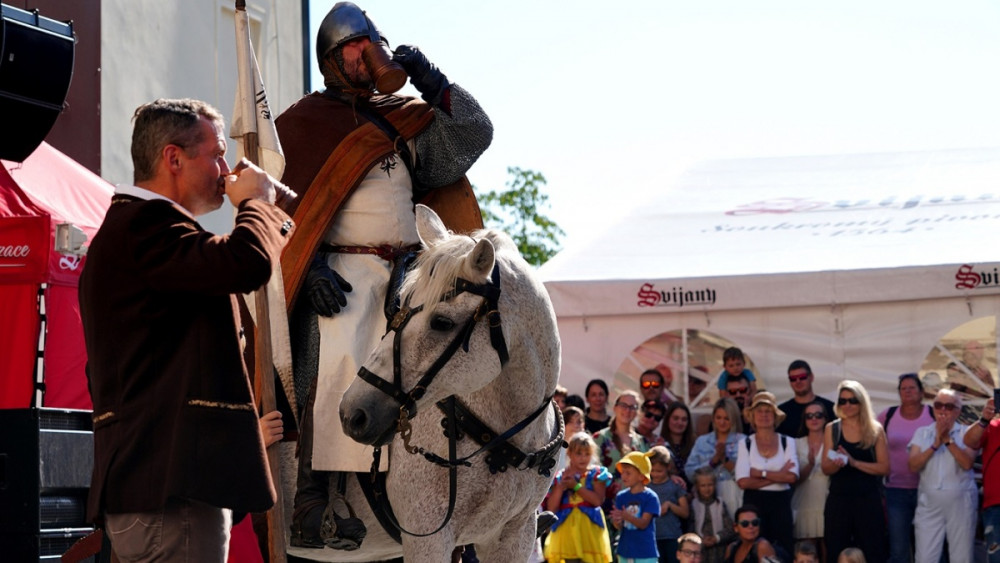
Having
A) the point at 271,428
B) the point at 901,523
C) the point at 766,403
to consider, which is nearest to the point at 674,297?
the point at 766,403

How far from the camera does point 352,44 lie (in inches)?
229

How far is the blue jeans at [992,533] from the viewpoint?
1047 centimetres

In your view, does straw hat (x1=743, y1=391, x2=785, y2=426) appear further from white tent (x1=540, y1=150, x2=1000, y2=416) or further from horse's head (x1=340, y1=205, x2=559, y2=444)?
horse's head (x1=340, y1=205, x2=559, y2=444)

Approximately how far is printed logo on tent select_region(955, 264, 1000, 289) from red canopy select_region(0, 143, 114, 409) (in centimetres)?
750

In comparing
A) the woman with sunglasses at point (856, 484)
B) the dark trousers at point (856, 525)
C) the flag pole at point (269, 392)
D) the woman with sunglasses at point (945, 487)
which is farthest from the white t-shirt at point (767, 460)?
the flag pole at point (269, 392)

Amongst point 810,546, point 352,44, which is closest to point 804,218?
point 810,546

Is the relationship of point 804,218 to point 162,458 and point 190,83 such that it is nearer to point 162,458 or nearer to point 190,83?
point 190,83

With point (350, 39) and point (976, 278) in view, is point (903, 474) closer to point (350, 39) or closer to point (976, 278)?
point (976, 278)

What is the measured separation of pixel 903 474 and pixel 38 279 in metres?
6.92

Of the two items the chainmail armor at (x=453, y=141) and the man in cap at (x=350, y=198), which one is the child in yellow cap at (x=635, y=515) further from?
the chainmail armor at (x=453, y=141)

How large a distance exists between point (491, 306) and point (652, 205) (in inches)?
424

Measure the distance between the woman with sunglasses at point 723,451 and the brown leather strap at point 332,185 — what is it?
20.7 feet

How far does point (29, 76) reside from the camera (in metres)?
4.47

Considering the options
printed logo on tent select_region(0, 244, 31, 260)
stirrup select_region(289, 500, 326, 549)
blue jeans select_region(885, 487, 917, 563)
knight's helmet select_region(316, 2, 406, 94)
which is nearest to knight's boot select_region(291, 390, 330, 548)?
stirrup select_region(289, 500, 326, 549)
